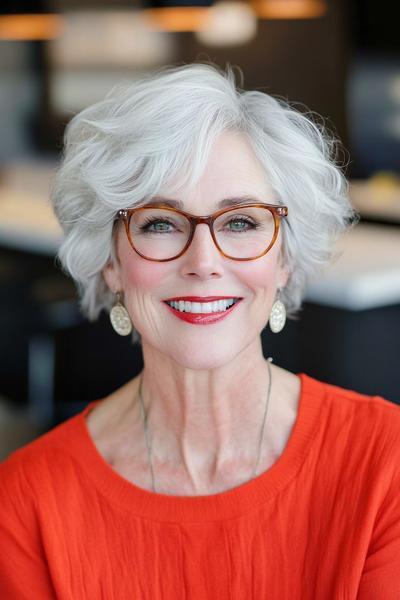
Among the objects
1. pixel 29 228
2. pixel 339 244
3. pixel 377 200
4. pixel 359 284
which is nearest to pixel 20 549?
pixel 359 284

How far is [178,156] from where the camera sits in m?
1.68

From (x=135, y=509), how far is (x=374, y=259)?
269cm

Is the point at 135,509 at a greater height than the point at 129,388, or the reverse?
the point at 129,388

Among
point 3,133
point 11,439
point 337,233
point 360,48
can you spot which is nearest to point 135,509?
point 337,233

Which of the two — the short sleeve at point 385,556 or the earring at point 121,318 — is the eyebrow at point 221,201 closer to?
the earring at point 121,318

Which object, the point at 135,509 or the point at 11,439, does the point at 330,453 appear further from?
the point at 11,439

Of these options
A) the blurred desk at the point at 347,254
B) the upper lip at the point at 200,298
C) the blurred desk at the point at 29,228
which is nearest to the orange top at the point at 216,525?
the upper lip at the point at 200,298

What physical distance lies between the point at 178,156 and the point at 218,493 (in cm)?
58

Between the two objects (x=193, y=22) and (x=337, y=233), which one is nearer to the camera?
(x=337, y=233)

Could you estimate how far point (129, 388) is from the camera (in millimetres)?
1969

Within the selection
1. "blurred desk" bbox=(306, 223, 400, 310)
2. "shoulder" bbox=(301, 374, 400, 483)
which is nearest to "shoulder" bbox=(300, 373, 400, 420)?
"shoulder" bbox=(301, 374, 400, 483)

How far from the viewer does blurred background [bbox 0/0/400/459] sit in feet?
13.3

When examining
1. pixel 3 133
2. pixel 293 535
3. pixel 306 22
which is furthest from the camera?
pixel 3 133

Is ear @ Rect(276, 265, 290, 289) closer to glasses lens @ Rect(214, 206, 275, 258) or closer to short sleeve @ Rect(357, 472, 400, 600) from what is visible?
glasses lens @ Rect(214, 206, 275, 258)
